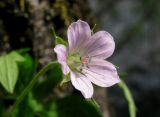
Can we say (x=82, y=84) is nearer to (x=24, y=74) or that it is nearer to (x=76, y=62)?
(x=76, y=62)

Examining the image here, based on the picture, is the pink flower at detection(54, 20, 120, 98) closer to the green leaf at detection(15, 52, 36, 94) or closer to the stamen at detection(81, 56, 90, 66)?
the stamen at detection(81, 56, 90, 66)

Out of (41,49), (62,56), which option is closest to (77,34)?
(62,56)

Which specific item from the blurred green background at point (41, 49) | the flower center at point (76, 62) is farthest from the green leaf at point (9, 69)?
the flower center at point (76, 62)

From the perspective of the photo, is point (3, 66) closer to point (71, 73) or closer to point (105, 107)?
point (71, 73)

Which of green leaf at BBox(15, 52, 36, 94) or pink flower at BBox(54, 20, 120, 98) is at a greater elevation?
pink flower at BBox(54, 20, 120, 98)

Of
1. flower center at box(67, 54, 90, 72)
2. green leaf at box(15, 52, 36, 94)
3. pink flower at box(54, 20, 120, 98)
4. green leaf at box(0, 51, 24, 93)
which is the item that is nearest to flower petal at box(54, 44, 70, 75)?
pink flower at box(54, 20, 120, 98)

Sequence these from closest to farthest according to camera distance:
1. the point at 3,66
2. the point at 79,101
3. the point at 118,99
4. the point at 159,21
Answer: the point at 3,66 → the point at 79,101 → the point at 118,99 → the point at 159,21

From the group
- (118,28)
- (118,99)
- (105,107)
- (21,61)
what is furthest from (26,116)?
(118,28)
